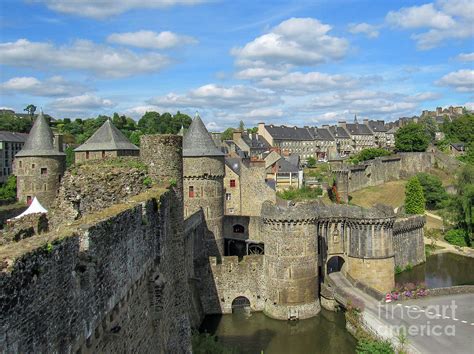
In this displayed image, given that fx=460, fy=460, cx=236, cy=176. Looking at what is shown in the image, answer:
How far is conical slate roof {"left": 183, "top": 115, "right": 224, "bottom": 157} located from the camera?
27.5 metres

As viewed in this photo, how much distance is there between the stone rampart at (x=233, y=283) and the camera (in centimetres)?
2598

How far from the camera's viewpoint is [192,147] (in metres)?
27.7

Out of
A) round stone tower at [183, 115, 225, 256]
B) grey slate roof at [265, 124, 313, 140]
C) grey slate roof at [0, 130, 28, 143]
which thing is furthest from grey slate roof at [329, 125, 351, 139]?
round stone tower at [183, 115, 225, 256]

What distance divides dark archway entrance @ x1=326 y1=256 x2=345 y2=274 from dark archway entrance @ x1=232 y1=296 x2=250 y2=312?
686cm

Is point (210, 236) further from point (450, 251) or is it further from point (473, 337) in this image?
point (450, 251)

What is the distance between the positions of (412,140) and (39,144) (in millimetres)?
67753

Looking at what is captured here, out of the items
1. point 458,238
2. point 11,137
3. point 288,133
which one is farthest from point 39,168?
point 288,133

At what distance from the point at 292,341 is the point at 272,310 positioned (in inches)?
114

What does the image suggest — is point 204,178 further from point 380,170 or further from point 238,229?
point 380,170

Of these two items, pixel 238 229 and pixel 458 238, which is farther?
pixel 458 238

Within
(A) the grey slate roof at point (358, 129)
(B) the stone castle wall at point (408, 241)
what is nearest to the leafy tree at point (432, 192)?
(B) the stone castle wall at point (408, 241)

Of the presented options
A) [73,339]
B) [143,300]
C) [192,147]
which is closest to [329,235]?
[192,147]

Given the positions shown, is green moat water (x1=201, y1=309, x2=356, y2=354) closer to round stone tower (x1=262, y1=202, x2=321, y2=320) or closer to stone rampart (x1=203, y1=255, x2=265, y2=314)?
stone rampart (x1=203, y1=255, x2=265, y2=314)

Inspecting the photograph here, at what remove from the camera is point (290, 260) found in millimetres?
25484
